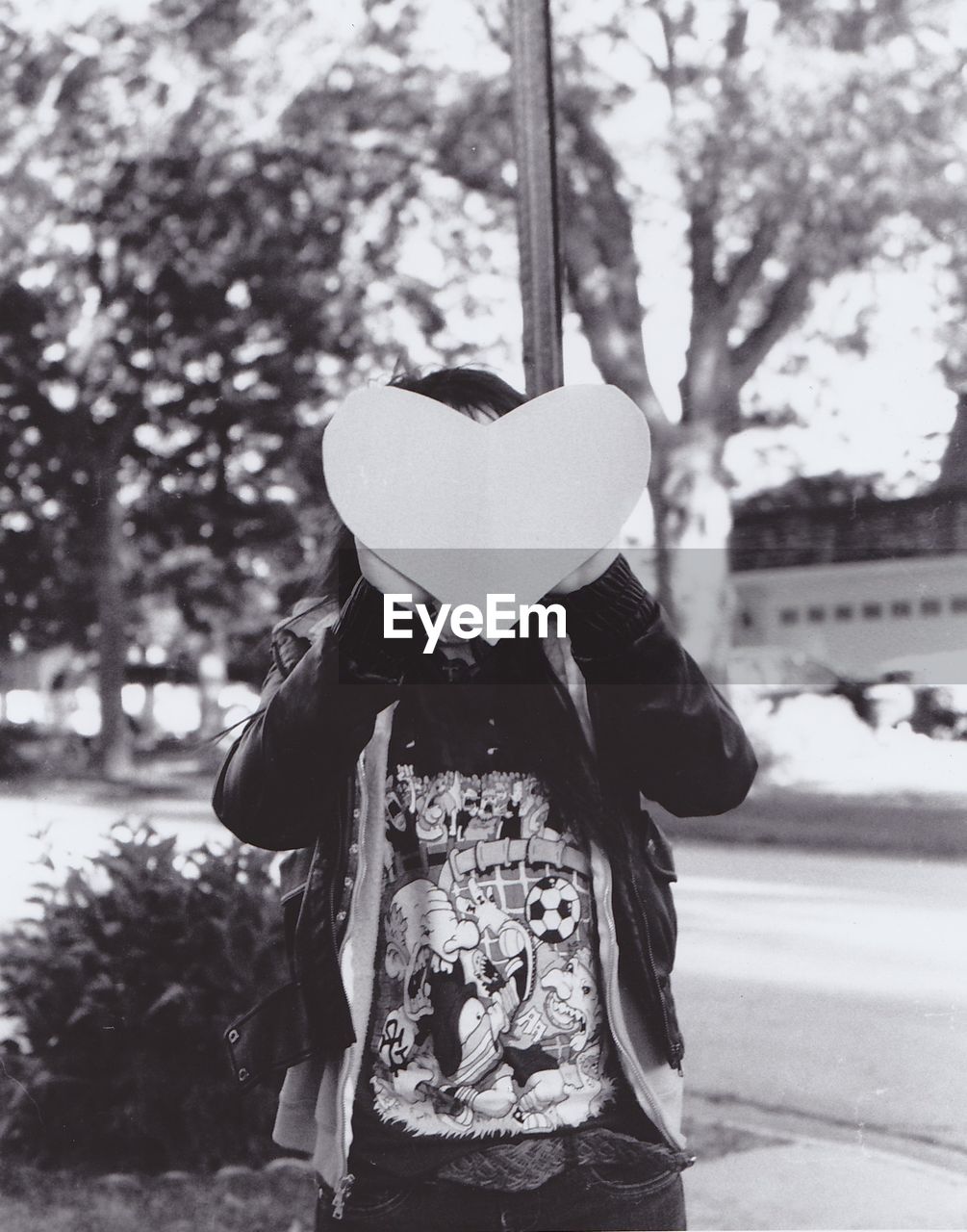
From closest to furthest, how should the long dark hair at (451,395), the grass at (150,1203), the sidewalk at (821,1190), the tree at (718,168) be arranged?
the long dark hair at (451,395)
the sidewalk at (821,1190)
the tree at (718,168)
the grass at (150,1203)

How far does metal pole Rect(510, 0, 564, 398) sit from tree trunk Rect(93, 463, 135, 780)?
2.86 feet

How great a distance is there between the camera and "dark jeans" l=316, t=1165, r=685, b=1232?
1.08 meters

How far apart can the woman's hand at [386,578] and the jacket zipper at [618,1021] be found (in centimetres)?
32

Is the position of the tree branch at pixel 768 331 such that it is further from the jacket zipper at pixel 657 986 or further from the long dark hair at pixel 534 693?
the jacket zipper at pixel 657 986

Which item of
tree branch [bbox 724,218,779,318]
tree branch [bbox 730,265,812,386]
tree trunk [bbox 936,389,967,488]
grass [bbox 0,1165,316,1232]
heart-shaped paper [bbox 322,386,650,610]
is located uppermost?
tree branch [bbox 724,218,779,318]

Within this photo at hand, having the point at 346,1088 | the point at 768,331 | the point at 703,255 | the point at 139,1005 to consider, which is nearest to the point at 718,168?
the point at 703,255

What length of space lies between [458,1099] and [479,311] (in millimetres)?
1333

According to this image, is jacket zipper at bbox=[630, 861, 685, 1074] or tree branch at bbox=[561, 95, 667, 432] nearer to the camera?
jacket zipper at bbox=[630, 861, 685, 1074]

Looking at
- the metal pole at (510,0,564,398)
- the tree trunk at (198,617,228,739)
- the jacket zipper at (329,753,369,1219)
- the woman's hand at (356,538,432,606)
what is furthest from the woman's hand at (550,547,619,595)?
the tree trunk at (198,617,228,739)

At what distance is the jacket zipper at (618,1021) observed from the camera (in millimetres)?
1092

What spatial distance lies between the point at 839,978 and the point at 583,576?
1.26 meters

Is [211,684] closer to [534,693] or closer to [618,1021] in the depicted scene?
[534,693]

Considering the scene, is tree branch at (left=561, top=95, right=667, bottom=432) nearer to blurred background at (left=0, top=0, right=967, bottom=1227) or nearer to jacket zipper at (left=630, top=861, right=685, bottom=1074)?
blurred background at (left=0, top=0, right=967, bottom=1227)

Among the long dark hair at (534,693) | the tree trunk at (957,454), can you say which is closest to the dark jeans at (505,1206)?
the long dark hair at (534,693)
